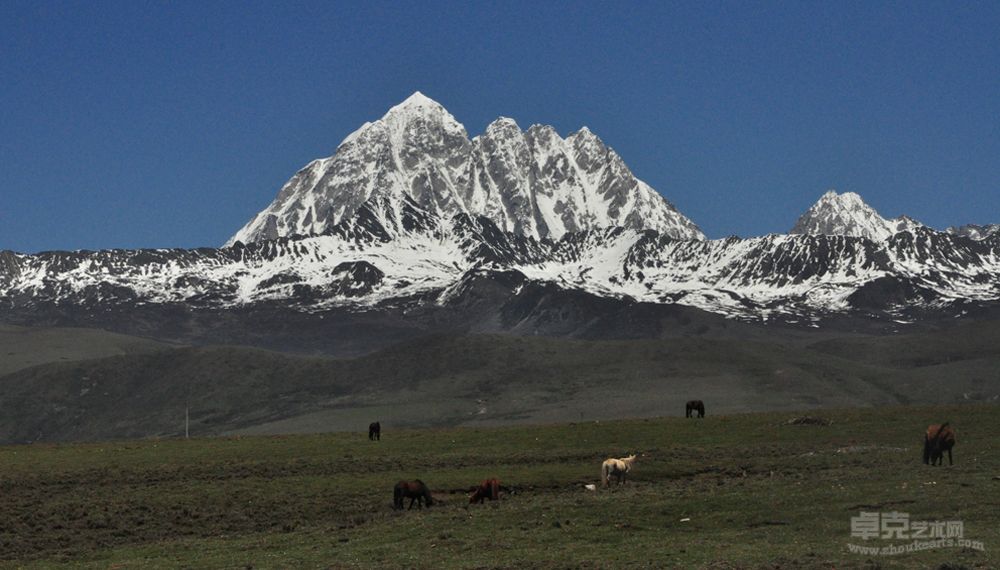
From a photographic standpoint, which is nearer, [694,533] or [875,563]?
[875,563]

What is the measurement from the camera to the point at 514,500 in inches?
2186

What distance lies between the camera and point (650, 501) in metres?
50.0

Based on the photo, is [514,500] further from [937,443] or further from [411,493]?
[937,443]

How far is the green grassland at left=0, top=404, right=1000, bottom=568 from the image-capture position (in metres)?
40.5

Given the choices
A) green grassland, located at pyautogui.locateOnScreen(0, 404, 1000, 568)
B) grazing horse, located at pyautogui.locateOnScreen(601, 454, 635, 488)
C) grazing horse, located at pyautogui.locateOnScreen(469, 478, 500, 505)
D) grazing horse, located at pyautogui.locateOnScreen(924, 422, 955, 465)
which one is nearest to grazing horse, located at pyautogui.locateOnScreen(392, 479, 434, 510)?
green grassland, located at pyautogui.locateOnScreen(0, 404, 1000, 568)

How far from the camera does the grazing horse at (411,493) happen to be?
180 ft

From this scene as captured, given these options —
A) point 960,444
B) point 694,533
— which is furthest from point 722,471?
A: point 694,533

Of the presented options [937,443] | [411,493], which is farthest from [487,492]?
[937,443]

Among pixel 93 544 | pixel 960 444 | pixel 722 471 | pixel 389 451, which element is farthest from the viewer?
pixel 389 451

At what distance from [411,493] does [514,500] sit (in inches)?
176

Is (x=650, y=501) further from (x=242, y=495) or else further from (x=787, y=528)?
(x=242, y=495)

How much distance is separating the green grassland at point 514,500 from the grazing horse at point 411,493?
1166 mm

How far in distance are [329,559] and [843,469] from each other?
89.5 ft

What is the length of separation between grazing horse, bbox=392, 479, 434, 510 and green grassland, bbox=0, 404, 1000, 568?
1166 millimetres
